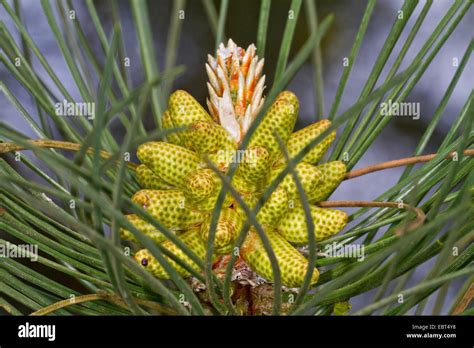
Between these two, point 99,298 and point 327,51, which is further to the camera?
point 327,51

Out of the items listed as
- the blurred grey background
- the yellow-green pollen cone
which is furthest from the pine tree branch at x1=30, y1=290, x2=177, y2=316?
the blurred grey background

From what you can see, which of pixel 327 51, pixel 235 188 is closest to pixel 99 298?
pixel 235 188

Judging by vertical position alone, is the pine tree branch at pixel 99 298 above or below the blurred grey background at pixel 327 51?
below

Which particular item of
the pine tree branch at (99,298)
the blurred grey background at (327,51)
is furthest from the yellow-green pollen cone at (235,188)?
the blurred grey background at (327,51)

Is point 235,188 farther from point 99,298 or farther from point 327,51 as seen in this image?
point 327,51

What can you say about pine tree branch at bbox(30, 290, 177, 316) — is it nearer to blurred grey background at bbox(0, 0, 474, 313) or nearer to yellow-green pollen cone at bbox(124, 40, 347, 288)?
yellow-green pollen cone at bbox(124, 40, 347, 288)

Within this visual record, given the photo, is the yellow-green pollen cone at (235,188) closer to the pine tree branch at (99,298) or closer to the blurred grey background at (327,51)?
the pine tree branch at (99,298)

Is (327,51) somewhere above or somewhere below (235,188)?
above
